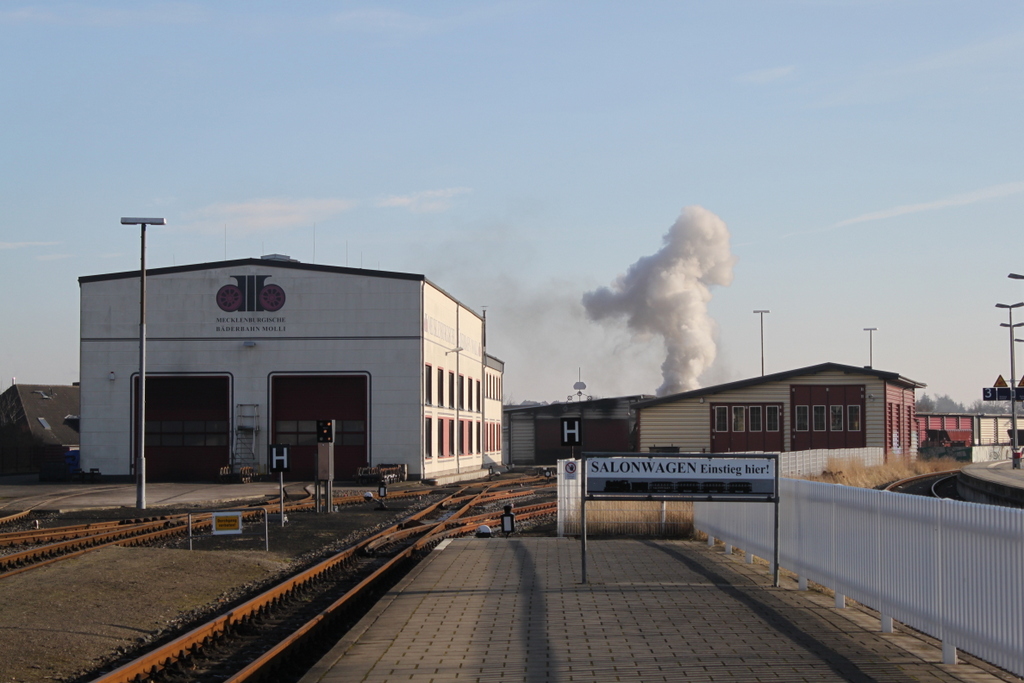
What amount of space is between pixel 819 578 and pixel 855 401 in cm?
3971

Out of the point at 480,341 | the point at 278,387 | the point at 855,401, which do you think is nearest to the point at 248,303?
the point at 278,387

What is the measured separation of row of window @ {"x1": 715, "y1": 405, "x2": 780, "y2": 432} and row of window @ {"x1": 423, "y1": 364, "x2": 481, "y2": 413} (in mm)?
13273

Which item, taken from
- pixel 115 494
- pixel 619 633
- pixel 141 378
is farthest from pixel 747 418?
pixel 619 633

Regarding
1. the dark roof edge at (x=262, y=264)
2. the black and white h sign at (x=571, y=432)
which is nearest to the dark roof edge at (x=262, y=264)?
the dark roof edge at (x=262, y=264)

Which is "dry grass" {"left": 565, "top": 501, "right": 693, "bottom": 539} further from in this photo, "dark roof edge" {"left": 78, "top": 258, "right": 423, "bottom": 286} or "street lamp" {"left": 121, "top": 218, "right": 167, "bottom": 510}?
"dark roof edge" {"left": 78, "top": 258, "right": 423, "bottom": 286}

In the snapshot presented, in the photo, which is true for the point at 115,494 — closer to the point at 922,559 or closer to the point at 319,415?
the point at 319,415

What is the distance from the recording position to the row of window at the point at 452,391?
49344 millimetres

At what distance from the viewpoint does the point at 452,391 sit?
5631 centimetres

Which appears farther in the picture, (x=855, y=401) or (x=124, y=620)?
(x=855, y=401)

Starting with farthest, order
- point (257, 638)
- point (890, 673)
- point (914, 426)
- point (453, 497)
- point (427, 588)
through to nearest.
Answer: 1. point (914, 426)
2. point (453, 497)
3. point (427, 588)
4. point (257, 638)
5. point (890, 673)

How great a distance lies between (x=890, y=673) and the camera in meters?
7.76

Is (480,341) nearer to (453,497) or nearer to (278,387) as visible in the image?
(278,387)

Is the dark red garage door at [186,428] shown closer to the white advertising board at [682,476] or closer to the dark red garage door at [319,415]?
the dark red garage door at [319,415]

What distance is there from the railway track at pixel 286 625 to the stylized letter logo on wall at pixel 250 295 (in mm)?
28140
